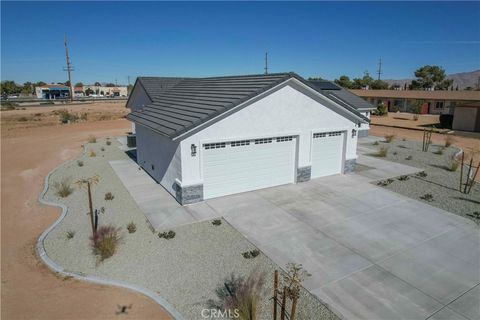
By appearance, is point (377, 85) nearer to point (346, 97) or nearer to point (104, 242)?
point (346, 97)

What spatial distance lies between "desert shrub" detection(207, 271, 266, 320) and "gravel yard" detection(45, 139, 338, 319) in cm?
14

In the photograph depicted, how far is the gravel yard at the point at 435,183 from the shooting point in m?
12.2

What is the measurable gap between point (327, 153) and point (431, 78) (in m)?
77.6

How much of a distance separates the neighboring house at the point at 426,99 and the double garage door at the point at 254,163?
39.1 m

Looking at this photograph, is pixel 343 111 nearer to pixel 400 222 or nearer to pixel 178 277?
pixel 400 222

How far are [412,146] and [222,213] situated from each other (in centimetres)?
1902

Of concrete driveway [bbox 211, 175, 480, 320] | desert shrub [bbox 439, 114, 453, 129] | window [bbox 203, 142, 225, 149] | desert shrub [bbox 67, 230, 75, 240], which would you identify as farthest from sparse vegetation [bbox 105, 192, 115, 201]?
desert shrub [bbox 439, 114, 453, 129]

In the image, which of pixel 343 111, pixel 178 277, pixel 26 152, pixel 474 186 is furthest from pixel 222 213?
pixel 26 152

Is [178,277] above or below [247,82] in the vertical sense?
below

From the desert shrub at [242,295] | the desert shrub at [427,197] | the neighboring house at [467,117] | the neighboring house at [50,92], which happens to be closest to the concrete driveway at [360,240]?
the desert shrub at [427,197]

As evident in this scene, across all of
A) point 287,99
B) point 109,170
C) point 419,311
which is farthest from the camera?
point 109,170

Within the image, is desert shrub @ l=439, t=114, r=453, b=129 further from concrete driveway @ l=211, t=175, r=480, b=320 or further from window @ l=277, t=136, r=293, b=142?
window @ l=277, t=136, r=293, b=142

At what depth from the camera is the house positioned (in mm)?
11789

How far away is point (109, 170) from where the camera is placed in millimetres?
17250
